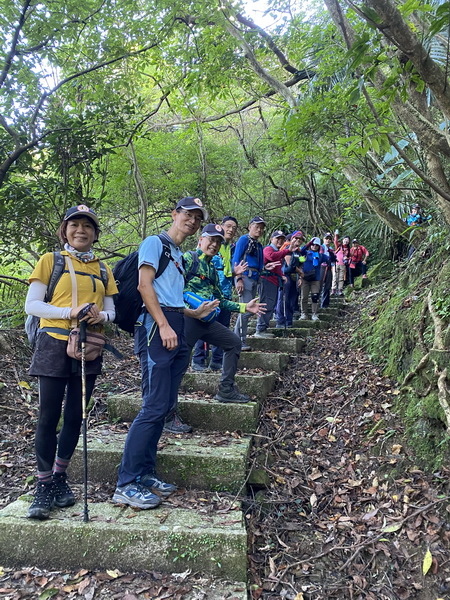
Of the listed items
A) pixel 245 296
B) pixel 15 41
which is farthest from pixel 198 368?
pixel 15 41

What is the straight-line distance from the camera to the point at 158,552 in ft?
8.43

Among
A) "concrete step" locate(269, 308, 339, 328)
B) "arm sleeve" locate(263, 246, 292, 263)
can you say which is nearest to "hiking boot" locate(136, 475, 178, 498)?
"arm sleeve" locate(263, 246, 292, 263)

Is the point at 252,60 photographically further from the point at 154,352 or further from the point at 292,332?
the point at 154,352

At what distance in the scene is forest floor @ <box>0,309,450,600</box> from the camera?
252cm

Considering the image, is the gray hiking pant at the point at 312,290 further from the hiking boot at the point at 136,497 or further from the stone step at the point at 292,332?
the hiking boot at the point at 136,497

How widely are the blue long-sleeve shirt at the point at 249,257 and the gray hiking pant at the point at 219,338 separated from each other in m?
2.14

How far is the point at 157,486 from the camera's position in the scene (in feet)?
10.2

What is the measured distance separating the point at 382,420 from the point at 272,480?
1.24m

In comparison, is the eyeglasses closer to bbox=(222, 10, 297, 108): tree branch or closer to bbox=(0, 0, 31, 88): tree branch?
bbox=(0, 0, 31, 88): tree branch

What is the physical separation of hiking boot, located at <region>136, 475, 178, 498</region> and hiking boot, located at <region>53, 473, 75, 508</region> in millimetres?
517

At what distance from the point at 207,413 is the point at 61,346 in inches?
75.9

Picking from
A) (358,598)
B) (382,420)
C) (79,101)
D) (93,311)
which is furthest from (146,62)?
(358,598)

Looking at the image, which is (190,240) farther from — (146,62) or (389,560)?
(389,560)

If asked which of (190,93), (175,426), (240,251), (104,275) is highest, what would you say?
(190,93)
